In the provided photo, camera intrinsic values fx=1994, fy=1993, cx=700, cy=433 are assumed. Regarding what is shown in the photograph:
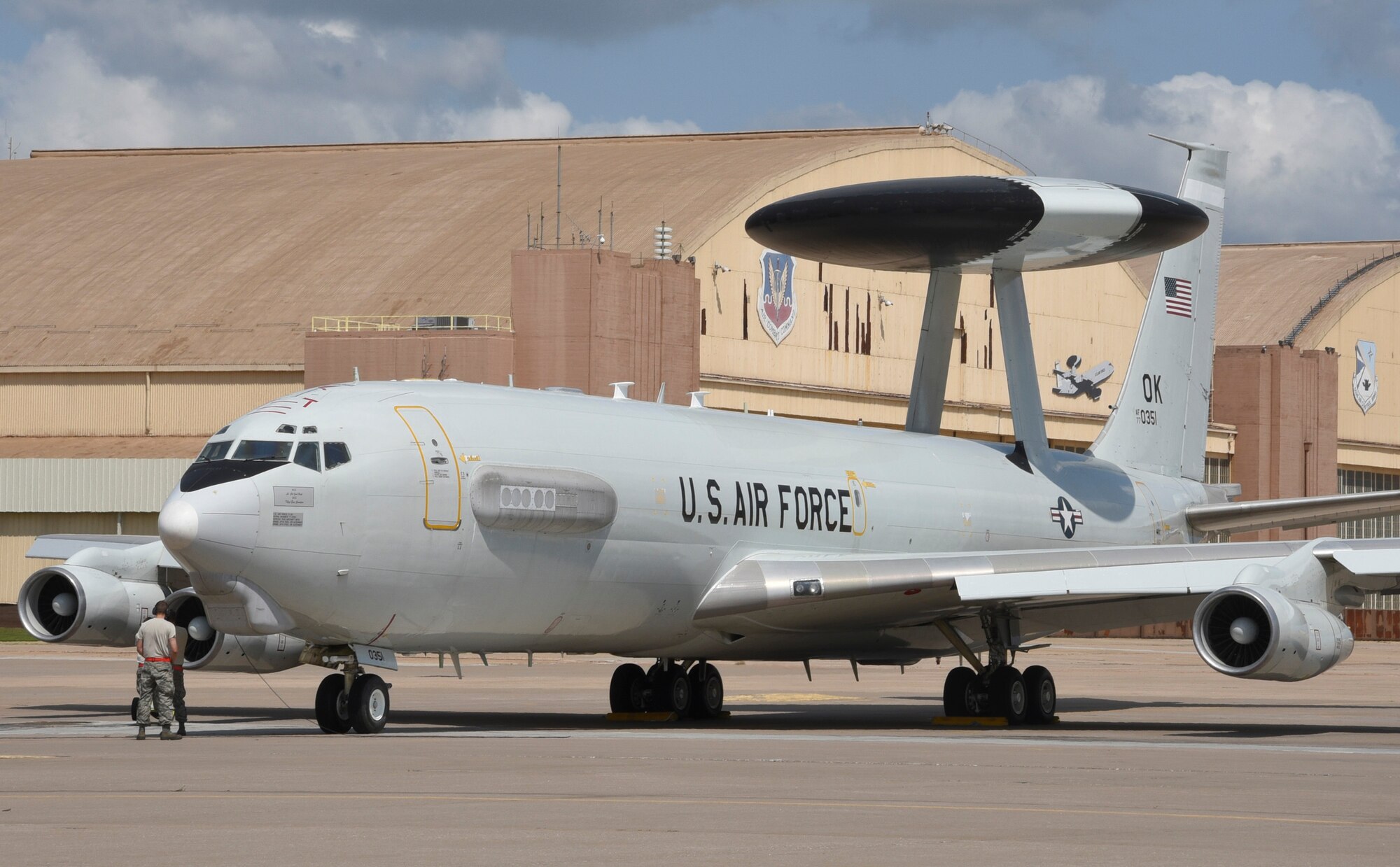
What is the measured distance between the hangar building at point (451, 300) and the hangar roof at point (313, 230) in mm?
144

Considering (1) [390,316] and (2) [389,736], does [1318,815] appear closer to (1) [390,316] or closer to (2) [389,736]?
(2) [389,736]

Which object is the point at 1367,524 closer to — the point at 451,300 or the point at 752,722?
the point at 451,300

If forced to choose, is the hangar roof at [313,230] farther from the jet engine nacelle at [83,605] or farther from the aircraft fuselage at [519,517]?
the aircraft fuselage at [519,517]

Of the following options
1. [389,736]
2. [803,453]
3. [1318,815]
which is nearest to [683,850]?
[1318,815]

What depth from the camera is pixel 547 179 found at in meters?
80.4

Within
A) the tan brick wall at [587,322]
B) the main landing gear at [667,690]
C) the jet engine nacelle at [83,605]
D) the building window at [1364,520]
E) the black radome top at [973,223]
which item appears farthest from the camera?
the building window at [1364,520]

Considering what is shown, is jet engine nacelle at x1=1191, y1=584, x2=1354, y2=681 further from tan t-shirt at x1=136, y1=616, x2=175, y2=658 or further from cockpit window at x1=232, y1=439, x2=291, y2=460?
tan t-shirt at x1=136, y1=616, x2=175, y2=658

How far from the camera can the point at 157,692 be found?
25219 millimetres

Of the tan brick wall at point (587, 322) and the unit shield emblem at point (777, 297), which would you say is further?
the unit shield emblem at point (777, 297)

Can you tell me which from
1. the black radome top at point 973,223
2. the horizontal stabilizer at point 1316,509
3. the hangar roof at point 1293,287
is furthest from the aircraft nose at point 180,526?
the hangar roof at point 1293,287

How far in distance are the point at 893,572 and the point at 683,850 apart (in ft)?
52.3

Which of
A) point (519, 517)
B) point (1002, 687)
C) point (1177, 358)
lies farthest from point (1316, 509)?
point (519, 517)

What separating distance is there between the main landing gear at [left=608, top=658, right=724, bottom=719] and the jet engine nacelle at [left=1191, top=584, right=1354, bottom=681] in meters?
8.24

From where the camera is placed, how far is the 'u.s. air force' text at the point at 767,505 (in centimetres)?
2908
